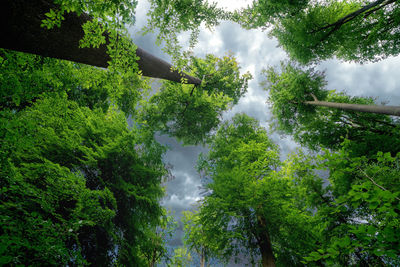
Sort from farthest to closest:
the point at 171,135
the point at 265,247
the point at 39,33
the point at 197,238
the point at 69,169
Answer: the point at 171,135, the point at 197,238, the point at 265,247, the point at 69,169, the point at 39,33

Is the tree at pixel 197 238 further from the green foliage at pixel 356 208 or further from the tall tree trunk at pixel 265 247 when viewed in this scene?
the green foliage at pixel 356 208

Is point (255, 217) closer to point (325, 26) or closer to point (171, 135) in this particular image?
point (171, 135)

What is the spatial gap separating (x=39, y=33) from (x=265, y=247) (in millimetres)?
8047

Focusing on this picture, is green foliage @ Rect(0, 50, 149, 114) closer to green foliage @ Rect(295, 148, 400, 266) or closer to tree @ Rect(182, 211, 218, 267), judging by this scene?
green foliage @ Rect(295, 148, 400, 266)

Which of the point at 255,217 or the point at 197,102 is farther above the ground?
the point at 197,102

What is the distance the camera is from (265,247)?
5.75 meters

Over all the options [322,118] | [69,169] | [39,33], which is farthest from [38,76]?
[322,118]

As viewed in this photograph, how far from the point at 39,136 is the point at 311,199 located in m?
12.1

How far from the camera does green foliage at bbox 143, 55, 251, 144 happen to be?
853cm

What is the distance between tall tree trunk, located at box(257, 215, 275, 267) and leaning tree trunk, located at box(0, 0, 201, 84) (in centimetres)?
736

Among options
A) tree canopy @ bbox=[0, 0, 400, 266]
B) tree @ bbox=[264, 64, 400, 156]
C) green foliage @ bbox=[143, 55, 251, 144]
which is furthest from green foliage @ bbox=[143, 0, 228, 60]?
tree @ bbox=[264, 64, 400, 156]

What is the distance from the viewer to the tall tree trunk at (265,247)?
5.57 m

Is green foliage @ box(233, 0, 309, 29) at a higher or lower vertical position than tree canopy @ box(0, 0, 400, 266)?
higher

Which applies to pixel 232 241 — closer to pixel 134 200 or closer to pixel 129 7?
pixel 134 200
